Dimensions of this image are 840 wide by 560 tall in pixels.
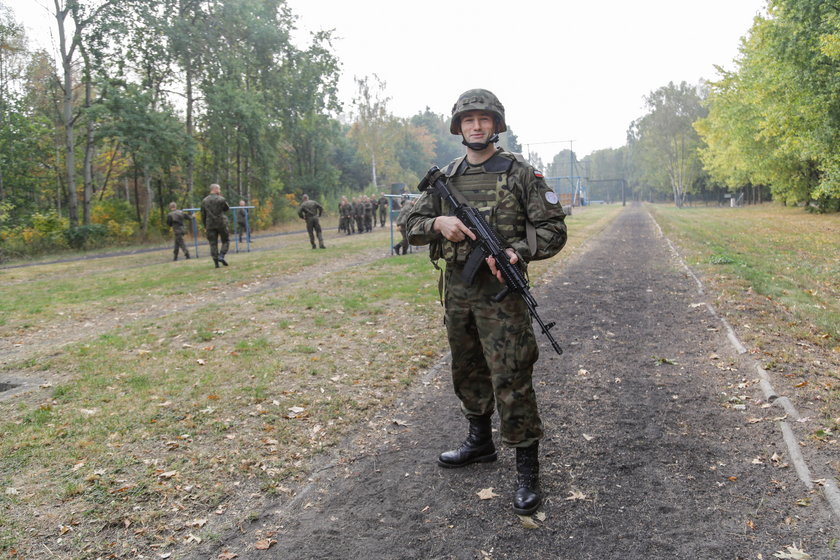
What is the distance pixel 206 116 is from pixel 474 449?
102 ft

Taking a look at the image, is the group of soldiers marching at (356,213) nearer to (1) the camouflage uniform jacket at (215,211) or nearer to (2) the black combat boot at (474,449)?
(1) the camouflage uniform jacket at (215,211)

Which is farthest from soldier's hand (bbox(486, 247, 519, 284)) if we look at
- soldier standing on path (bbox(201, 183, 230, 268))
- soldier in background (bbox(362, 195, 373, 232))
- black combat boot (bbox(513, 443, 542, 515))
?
soldier in background (bbox(362, 195, 373, 232))

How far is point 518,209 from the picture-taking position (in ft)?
11.3

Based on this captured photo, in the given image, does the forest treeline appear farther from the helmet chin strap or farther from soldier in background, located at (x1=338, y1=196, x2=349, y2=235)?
the helmet chin strap

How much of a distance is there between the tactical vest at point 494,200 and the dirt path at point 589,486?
1.57 meters

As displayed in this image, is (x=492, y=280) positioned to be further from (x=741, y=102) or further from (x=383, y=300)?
(x=741, y=102)

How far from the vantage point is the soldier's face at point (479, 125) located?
137 inches

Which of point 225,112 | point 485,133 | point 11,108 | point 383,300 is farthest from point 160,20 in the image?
point 485,133

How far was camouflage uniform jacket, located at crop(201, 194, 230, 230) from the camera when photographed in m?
15.2

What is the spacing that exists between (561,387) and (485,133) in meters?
2.91

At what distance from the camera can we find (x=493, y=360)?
135 inches

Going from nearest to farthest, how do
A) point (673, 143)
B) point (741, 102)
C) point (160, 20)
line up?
point (160, 20) → point (741, 102) → point (673, 143)

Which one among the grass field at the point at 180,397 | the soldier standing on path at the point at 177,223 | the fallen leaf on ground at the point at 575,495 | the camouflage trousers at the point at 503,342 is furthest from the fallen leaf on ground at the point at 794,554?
the soldier standing on path at the point at 177,223

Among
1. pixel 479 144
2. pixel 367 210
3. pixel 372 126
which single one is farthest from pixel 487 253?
pixel 372 126
